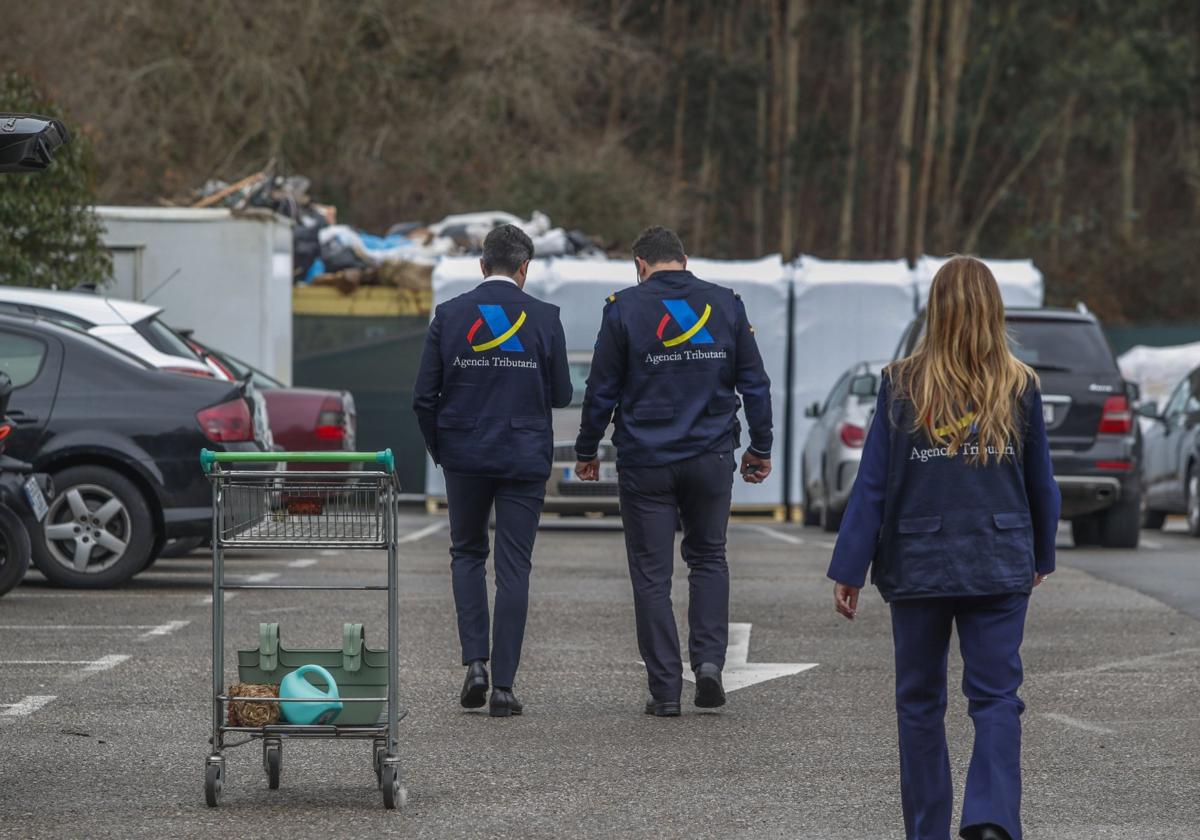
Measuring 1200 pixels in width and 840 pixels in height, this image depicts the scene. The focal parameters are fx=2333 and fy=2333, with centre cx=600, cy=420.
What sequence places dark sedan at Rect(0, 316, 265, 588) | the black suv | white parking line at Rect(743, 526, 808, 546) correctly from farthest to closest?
1. white parking line at Rect(743, 526, 808, 546)
2. the black suv
3. dark sedan at Rect(0, 316, 265, 588)

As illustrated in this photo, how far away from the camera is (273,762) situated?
6.87m

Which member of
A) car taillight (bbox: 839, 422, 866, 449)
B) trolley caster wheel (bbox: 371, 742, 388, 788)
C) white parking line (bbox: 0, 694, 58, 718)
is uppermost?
car taillight (bbox: 839, 422, 866, 449)

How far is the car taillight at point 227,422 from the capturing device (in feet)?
41.8

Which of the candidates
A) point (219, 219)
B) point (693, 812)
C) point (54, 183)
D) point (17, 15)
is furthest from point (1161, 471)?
point (17, 15)

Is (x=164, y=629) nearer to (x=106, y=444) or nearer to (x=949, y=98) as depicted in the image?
(x=106, y=444)

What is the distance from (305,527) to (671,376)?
2.42 meters

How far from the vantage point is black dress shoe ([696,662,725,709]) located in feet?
28.1

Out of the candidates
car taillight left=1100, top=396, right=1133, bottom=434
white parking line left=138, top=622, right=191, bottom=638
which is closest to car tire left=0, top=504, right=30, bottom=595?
white parking line left=138, top=622, right=191, bottom=638

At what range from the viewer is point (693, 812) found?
660cm

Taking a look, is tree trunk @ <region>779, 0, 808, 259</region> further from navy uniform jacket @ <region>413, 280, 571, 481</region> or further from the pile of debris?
navy uniform jacket @ <region>413, 280, 571, 481</region>

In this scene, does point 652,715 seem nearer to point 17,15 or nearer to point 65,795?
point 65,795

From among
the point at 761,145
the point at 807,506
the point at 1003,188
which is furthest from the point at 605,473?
the point at 1003,188

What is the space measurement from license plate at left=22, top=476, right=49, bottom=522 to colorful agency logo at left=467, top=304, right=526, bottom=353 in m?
4.04

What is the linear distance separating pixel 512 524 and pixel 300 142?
29762 mm
